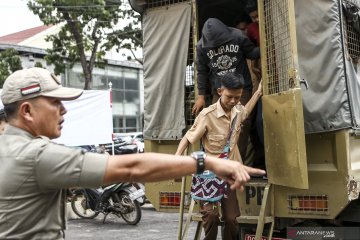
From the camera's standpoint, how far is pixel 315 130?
3.98m

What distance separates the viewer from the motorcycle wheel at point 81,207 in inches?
365

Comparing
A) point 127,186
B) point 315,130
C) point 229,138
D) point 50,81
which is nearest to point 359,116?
point 315,130

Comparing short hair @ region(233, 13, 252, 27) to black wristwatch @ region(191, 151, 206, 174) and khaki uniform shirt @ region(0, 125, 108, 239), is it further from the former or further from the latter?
khaki uniform shirt @ region(0, 125, 108, 239)

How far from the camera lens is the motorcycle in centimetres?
855

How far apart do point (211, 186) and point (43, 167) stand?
246cm

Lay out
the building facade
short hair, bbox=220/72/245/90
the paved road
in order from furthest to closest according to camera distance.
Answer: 1. the building facade
2. the paved road
3. short hair, bbox=220/72/245/90

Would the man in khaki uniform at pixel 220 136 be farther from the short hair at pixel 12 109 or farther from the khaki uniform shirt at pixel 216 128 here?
the short hair at pixel 12 109

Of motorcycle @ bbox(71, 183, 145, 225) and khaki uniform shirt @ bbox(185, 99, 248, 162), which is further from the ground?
khaki uniform shirt @ bbox(185, 99, 248, 162)

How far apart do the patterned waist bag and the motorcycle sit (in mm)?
4421

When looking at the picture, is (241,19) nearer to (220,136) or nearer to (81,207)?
(220,136)

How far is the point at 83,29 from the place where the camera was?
61.3 ft

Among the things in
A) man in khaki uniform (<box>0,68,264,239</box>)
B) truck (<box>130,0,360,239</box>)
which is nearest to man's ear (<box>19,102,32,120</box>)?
man in khaki uniform (<box>0,68,264,239</box>)

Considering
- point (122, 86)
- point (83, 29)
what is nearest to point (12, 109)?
point (83, 29)

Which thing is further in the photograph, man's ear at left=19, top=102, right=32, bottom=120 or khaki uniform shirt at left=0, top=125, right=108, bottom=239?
man's ear at left=19, top=102, right=32, bottom=120
